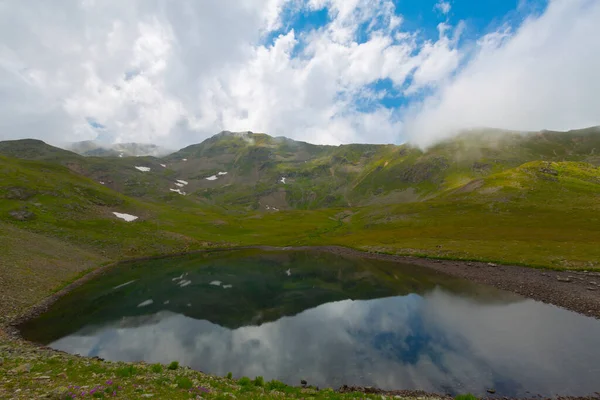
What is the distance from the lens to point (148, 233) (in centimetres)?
10775

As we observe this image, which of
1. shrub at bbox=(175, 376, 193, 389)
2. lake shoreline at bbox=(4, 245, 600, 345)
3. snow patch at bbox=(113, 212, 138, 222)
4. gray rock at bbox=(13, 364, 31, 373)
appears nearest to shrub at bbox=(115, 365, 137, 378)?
shrub at bbox=(175, 376, 193, 389)

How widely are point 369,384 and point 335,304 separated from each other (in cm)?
2423

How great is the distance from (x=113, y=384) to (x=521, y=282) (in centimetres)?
6400

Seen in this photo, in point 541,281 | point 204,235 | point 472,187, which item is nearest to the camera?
point 541,281

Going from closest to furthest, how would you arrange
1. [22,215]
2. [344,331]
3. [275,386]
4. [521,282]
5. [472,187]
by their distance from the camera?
[275,386] < [344,331] < [521,282] < [22,215] < [472,187]

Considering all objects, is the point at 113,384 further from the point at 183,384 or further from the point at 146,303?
the point at 146,303

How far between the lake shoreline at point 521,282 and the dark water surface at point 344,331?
2.31m

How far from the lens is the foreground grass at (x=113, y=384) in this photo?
1573cm

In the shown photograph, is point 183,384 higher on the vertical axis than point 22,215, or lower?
lower

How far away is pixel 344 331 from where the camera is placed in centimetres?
3816

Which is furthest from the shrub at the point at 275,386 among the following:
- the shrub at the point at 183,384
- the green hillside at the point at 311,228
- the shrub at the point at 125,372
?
the green hillside at the point at 311,228

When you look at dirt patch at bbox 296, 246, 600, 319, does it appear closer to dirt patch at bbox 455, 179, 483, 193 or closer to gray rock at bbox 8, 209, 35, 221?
dirt patch at bbox 455, 179, 483, 193

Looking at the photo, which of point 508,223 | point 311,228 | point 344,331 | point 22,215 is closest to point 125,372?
point 344,331

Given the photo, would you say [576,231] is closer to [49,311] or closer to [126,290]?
[126,290]
